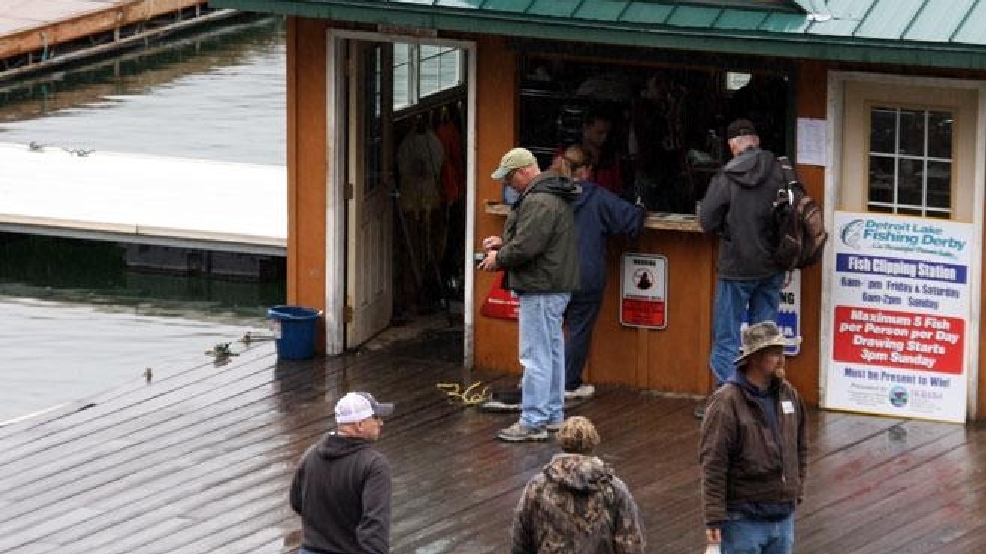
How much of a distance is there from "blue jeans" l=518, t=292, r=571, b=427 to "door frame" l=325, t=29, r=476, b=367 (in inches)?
61.4

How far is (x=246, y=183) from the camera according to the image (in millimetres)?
22516

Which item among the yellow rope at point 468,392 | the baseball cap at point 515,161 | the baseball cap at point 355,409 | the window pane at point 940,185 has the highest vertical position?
the baseball cap at point 515,161

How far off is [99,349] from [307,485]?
8.48 metres

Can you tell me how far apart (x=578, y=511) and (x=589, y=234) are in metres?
5.14

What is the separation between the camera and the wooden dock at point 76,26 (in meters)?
32.1

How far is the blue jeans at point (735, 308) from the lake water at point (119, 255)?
148 inches

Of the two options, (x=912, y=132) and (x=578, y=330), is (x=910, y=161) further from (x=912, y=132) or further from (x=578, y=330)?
(x=578, y=330)

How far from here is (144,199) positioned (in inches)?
851

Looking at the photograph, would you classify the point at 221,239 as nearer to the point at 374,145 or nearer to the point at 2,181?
the point at 2,181

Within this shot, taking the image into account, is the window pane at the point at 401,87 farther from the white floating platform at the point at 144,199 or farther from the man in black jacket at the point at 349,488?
the man in black jacket at the point at 349,488

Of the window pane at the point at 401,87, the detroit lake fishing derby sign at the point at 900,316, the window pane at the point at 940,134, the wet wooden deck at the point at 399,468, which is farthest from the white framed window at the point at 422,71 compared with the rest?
the window pane at the point at 940,134

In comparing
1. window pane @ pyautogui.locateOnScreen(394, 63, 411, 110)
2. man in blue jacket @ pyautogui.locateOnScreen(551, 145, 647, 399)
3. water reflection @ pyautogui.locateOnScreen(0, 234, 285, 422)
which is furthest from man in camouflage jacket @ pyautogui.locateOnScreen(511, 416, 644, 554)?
window pane @ pyautogui.locateOnScreen(394, 63, 411, 110)

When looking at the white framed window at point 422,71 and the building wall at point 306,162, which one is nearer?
the building wall at point 306,162

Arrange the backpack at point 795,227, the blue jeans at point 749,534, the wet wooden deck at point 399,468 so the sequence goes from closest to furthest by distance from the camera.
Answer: the blue jeans at point 749,534, the wet wooden deck at point 399,468, the backpack at point 795,227
